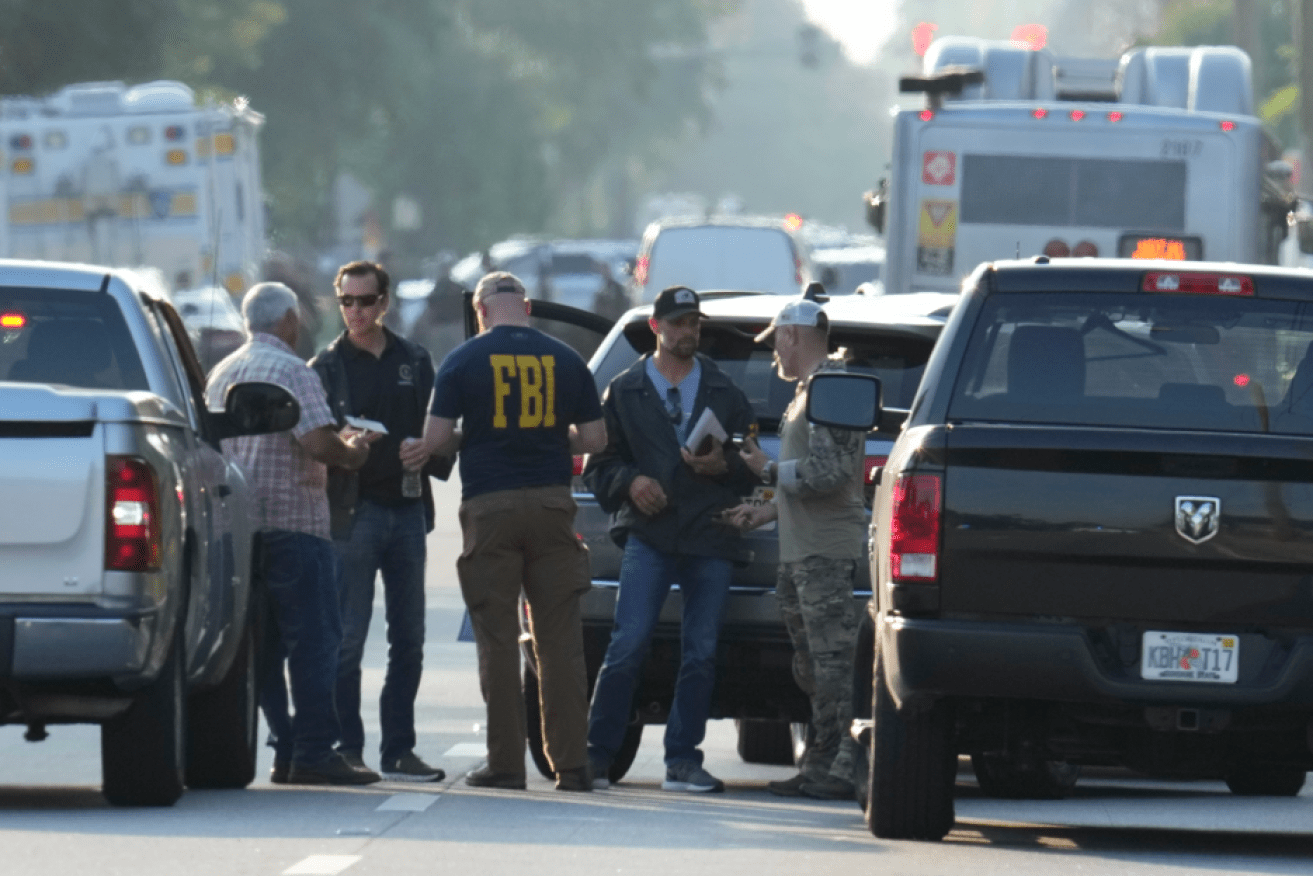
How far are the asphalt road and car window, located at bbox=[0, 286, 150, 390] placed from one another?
1.38m

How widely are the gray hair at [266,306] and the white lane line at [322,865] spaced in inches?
109

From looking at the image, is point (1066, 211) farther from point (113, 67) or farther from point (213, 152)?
point (113, 67)

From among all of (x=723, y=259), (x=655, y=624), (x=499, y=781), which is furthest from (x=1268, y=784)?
(x=723, y=259)

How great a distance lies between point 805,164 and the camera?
7170 inches

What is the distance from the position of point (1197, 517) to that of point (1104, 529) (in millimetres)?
249


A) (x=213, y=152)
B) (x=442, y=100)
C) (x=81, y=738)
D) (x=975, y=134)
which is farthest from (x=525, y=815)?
(x=442, y=100)

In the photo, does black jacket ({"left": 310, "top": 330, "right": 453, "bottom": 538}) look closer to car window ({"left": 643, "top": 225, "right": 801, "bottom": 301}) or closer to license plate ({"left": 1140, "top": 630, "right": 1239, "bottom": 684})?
license plate ({"left": 1140, "top": 630, "right": 1239, "bottom": 684})

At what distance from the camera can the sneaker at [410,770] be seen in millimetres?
11211

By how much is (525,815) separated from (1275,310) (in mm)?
2802

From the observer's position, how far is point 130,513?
9219 mm

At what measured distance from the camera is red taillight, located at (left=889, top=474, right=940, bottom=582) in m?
8.38

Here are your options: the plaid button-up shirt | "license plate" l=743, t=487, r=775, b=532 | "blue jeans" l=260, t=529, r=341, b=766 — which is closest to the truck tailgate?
"license plate" l=743, t=487, r=775, b=532

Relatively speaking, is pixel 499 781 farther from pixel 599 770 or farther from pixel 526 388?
pixel 526 388

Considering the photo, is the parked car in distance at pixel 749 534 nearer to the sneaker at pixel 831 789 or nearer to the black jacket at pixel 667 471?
the black jacket at pixel 667 471
